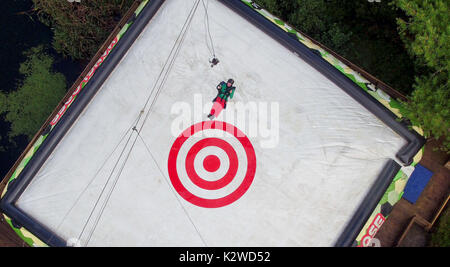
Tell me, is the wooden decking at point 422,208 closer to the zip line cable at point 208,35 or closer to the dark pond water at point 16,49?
the zip line cable at point 208,35

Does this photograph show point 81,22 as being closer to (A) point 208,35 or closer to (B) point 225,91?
(A) point 208,35

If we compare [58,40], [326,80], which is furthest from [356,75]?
[58,40]

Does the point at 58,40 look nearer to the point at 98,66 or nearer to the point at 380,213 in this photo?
the point at 98,66

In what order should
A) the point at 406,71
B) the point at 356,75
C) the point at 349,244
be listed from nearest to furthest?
the point at 349,244 → the point at 356,75 → the point at 406,71

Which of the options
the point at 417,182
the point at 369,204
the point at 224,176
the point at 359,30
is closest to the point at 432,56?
the point at 359,30

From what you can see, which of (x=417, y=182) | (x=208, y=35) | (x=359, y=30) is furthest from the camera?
(x=359, y=30)

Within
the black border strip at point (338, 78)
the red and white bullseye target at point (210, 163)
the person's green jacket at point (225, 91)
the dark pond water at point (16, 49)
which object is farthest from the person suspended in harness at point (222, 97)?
the dark pond water at point (16, 49)
